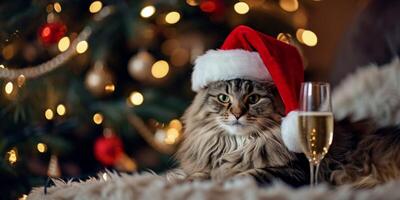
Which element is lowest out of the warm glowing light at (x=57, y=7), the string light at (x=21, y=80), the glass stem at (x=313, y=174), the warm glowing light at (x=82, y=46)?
the glass stem at (x=313, y=174)

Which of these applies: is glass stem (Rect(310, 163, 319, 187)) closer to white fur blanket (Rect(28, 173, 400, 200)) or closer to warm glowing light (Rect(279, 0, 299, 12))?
white fur blanket (Rect(28, 173, 400, 200))

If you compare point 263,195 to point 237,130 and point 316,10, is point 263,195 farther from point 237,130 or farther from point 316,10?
point 316,10

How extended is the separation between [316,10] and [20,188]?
1.52 metres

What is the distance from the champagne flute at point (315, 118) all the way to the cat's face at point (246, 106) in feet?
0.45

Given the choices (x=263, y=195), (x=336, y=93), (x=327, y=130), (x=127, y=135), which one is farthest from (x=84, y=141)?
(x=263, y=195)

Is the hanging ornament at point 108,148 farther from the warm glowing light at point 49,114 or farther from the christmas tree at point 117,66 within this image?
the warm glowing light at point 49,114

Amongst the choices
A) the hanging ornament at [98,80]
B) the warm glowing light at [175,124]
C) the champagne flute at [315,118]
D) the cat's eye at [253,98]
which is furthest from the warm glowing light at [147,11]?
the champagne flute at [315,118]

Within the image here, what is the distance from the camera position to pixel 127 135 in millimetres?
2277

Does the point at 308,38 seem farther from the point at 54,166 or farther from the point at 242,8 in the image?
the point at 54,166

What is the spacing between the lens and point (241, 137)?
1.26m

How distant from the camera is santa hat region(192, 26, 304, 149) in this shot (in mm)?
1234

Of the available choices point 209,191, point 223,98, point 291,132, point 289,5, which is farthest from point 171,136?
point 209,191

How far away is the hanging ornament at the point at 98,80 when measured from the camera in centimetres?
212

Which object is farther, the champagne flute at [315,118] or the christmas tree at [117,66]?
the christmas tree at [117,66]
